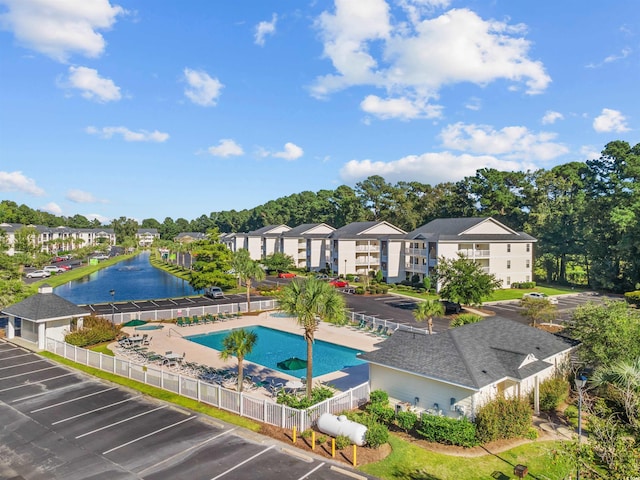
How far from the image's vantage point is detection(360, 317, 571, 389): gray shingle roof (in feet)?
57.5

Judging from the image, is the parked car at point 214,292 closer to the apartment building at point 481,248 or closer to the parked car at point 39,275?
the apartment building at point 481,248

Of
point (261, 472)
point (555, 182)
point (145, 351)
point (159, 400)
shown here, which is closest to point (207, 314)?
point (145, 351)

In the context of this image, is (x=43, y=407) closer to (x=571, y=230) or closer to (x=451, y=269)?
(x=451, y=269)

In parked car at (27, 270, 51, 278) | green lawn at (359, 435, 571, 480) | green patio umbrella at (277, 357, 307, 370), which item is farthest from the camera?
parked car at (27, 270, 51, 278)

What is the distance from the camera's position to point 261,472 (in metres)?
14.0

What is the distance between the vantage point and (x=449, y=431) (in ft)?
53.1

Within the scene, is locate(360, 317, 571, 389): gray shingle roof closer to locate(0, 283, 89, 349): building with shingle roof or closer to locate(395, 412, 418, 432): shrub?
locate(395, 412, 418, 432): shrub

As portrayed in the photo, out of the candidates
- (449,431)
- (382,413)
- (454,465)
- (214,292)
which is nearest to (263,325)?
(214,292)

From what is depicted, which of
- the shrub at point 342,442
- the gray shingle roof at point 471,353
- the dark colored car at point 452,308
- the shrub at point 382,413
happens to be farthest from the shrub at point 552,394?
the dark colored car at point 452,308

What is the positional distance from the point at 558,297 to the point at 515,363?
4107 cm

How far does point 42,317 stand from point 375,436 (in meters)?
24.6

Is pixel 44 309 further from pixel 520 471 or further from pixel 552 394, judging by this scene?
pixel 552 394

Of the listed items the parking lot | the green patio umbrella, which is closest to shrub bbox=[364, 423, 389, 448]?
the parking lot

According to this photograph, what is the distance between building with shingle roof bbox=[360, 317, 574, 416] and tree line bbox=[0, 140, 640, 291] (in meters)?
41.4
